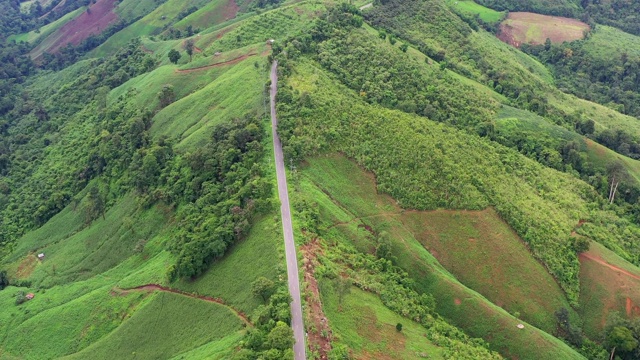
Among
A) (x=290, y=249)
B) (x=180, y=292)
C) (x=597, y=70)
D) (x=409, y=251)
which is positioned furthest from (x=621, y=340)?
(x=597, y=70)

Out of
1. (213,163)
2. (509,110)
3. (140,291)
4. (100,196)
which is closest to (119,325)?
(140,291)

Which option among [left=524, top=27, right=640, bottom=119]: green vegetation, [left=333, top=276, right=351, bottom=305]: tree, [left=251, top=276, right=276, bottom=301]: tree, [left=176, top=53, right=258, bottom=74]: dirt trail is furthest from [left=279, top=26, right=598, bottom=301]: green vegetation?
[left=524, top=27, right=640, bottom=119]: green vegetation

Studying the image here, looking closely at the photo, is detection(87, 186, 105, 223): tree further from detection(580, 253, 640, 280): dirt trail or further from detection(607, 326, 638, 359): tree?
detection(607, 326, 638, 359): tree

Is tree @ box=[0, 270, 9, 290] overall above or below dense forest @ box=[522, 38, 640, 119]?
above

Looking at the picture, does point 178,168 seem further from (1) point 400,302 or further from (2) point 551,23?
(2) point 551,23

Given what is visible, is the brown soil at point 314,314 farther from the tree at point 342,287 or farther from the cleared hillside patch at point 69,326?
the cleared hillside patch at point 69,326

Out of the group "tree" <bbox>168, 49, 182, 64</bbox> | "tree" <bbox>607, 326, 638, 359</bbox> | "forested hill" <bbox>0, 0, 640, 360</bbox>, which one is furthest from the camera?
"tree" <bbox>168, 49, 182, 64</bbox>
